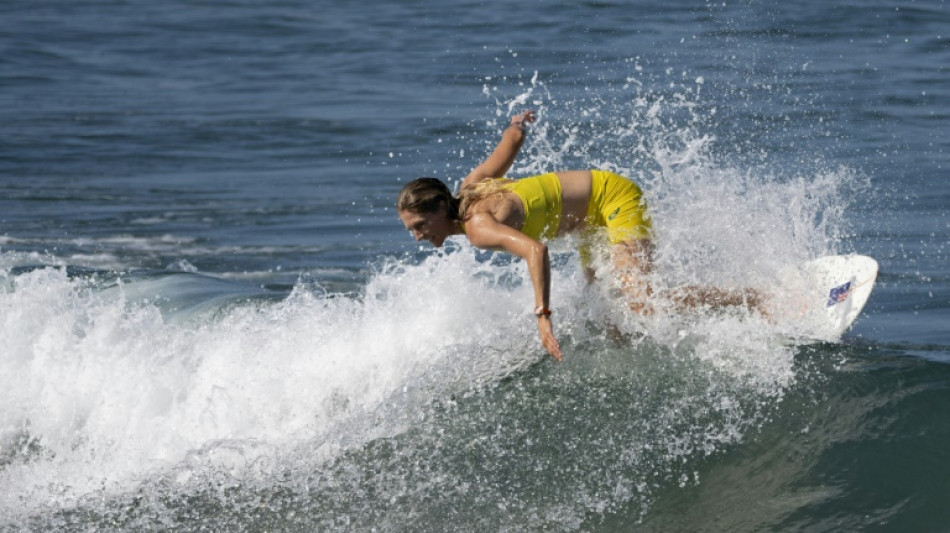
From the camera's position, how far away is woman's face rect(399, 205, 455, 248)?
6137mm

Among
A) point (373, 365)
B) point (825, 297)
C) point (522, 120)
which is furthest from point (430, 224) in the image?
point (825, 297)

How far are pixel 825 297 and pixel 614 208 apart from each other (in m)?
1.43

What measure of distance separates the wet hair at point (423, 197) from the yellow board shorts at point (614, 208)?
40.2 inches

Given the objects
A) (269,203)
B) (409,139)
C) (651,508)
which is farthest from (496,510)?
(409,139)

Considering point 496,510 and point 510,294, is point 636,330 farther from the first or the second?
point 496,510

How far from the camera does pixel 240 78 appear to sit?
2212 cm

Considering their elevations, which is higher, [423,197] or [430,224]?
[423,197]

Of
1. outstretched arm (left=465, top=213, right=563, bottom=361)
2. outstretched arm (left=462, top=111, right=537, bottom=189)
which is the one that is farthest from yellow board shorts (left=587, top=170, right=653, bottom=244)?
outstretched arm (left=465, top=213, right=563, bottom=361)

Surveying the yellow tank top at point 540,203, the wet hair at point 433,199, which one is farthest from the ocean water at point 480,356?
the wet hair at point 433,199

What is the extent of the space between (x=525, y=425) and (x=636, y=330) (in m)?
0.89

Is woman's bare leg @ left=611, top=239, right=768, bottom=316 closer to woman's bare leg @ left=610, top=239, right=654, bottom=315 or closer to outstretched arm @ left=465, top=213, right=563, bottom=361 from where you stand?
woman's bare leg @ left=610, top=239, right=654, bottom=315

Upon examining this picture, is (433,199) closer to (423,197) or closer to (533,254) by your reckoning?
(423,197)

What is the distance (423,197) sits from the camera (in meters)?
6.11

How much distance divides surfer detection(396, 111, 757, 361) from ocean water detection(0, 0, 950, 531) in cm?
15
